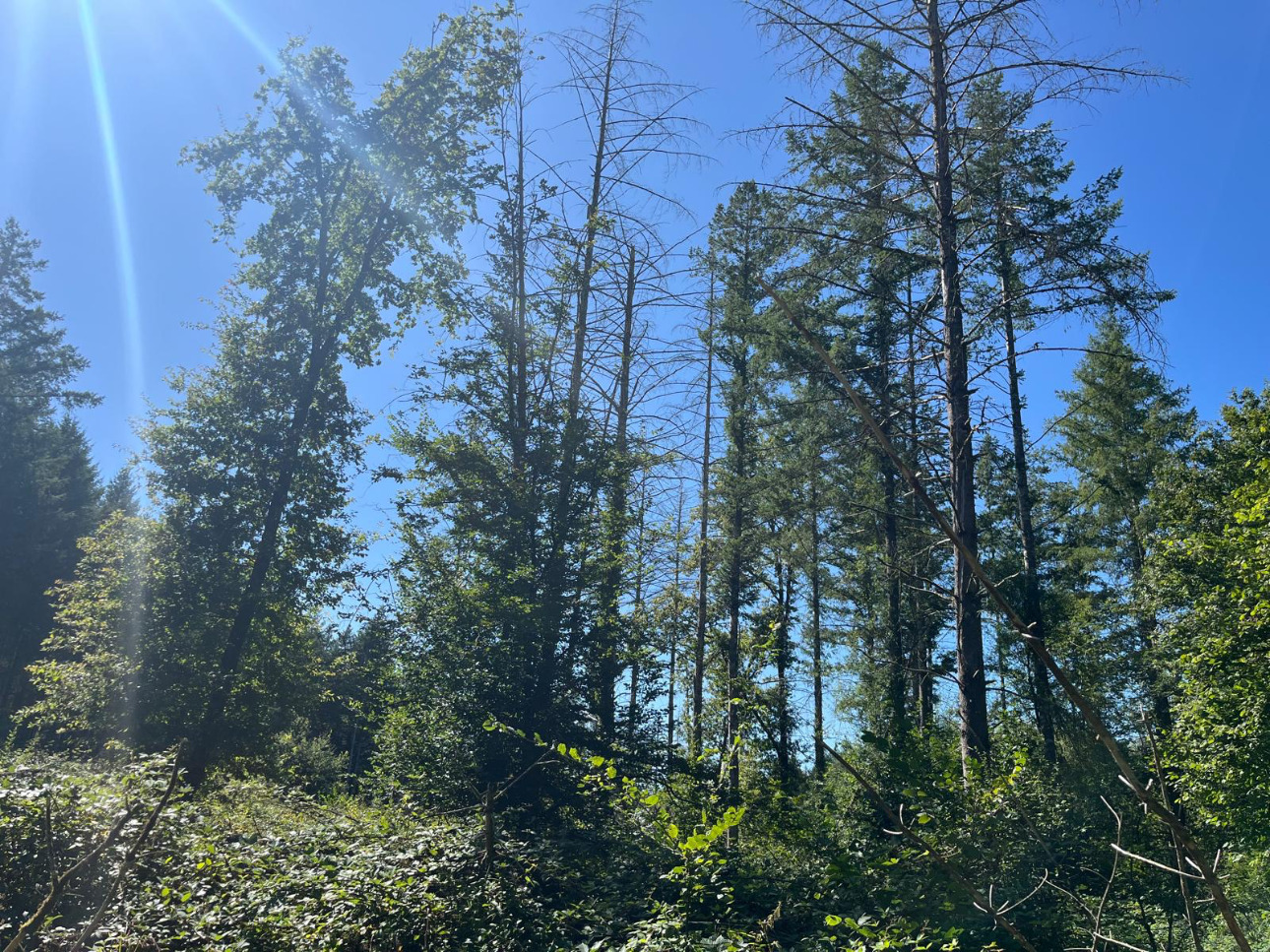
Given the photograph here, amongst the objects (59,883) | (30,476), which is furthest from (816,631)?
(30,476)

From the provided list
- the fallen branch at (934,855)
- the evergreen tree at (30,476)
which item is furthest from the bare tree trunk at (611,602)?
the evergreen tree at (30,476)

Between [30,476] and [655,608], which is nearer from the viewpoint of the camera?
[655,608]

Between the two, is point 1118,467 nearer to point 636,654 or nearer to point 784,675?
point 784,675

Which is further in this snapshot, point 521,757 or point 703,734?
point 703,734

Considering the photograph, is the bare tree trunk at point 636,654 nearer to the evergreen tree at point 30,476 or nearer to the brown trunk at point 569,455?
the brown trunk at point 569,455

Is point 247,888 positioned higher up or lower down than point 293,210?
lower down

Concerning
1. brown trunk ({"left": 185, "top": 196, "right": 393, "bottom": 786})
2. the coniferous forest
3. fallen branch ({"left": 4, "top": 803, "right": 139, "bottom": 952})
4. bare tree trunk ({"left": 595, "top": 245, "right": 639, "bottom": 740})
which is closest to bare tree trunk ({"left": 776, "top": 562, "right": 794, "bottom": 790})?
the coniferous forest

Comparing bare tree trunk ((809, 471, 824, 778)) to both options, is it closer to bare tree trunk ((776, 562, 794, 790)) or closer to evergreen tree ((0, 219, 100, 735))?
bare tree trunk ((776, 562, 794, 790))

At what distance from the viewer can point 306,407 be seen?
14938 mm

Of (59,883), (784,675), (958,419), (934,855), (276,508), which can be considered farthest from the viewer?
(784,675)

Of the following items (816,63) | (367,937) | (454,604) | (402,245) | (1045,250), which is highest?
(402,245)

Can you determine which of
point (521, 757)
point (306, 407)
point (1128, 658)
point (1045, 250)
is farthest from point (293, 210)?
point (1128, 658)

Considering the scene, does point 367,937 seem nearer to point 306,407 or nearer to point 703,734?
point 703,734

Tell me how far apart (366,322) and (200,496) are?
14.8ft
